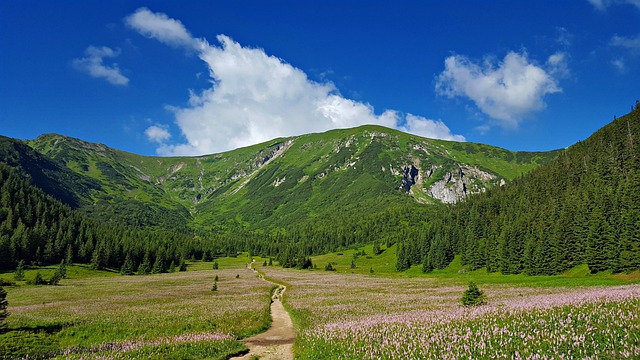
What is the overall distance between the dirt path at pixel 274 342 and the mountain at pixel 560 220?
70.4m

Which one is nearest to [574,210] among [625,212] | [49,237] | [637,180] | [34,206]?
[625,212]

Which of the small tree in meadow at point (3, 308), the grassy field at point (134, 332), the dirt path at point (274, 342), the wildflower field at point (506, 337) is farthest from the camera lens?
the small tree in meadow at point (3, 308)

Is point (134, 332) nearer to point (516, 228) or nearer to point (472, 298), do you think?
point (472, 298)

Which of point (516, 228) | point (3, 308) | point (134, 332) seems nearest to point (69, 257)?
point (134, 332)

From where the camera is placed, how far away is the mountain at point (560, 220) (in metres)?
71.1

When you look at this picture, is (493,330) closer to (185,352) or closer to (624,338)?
(624,338)

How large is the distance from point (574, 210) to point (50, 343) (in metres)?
109

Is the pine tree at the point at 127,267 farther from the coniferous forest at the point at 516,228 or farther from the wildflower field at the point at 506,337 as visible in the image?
the wildflower field at the point at 506,337

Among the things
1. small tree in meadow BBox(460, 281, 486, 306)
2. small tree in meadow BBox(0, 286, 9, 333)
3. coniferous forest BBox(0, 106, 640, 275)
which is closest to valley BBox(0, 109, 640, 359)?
coniferous forest BBox(0, 106, 640, 275)

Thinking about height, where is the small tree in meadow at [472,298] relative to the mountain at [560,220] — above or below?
below

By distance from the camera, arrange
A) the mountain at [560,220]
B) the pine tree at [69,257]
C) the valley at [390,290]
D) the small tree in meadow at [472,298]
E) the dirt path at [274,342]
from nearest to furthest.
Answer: the valley at [390,290]
the dirt path at [274,342]
the small tree in meadow at [472,298]
the mountain at [560,220]
the pine tree at [69,257]

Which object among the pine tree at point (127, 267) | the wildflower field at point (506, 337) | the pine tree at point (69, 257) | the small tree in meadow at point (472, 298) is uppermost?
the wildflower field at point (506, 337)

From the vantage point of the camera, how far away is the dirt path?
17.2 metres

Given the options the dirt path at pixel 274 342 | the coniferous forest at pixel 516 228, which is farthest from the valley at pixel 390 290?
the coniferous forest at pixel 516 228
